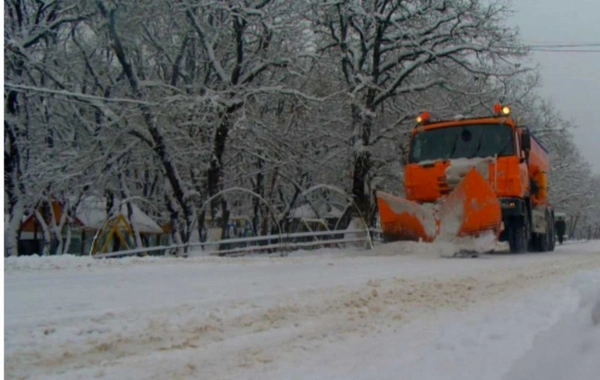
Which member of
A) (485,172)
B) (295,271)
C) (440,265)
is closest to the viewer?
(295,271)

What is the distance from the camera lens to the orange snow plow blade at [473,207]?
13492mm

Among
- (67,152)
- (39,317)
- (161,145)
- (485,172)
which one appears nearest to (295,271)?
(39,317)

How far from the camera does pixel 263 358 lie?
15.9 ft

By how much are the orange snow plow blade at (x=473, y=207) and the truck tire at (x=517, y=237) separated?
7.51ft

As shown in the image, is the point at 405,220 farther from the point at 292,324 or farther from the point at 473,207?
the point at 292,324

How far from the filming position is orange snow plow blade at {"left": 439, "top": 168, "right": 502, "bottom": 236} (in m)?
13.5

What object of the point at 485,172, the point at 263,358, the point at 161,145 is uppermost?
the point at 161,145

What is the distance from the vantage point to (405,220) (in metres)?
14.6

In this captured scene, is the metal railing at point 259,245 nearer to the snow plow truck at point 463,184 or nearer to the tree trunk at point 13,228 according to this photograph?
the snow plow truck at point 463,184

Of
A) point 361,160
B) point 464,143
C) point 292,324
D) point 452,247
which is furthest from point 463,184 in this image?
point 292,324

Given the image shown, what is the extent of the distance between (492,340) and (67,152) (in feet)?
57.2

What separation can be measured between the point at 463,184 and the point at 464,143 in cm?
168

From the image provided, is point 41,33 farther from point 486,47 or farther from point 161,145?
point 486,47

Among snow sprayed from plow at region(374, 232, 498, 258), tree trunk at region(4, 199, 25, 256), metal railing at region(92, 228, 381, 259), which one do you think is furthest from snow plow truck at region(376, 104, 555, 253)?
tree trunk at region(4, 199, 25, 256)
